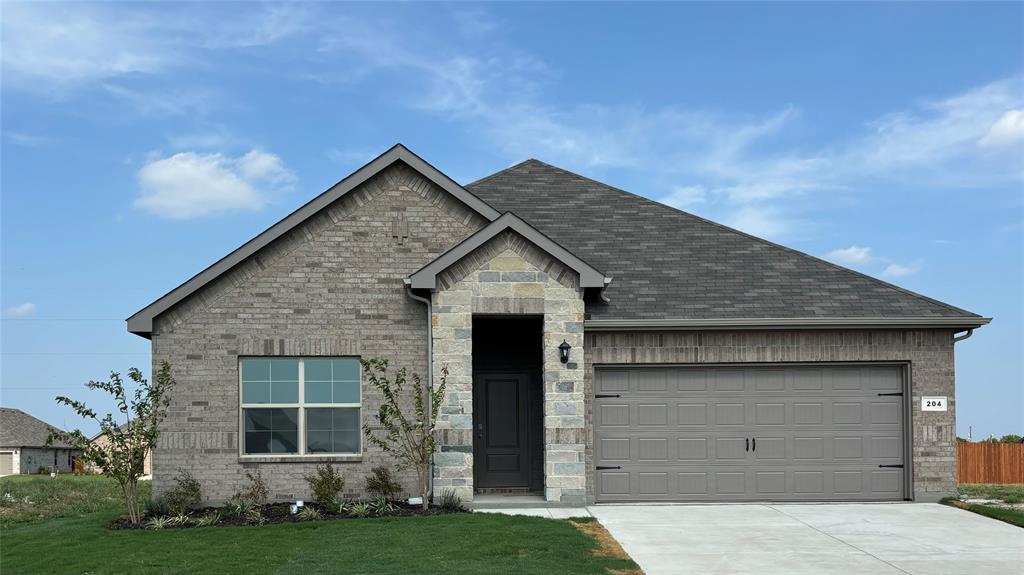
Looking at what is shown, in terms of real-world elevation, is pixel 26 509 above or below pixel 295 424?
below

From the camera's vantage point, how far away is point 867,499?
16516 mm

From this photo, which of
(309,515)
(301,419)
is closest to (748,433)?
(309,515)

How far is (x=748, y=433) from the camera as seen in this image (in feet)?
53.9

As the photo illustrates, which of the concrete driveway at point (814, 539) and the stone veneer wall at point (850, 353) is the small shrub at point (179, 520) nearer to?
the concrete driveway at point (814, 539)

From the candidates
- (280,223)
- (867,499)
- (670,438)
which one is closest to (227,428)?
(280,223)

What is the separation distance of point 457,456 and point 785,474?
539cm

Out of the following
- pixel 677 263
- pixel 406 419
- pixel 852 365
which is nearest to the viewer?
pixel 406 419

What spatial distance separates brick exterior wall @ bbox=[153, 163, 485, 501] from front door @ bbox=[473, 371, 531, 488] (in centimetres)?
189

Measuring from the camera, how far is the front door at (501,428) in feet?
58.2

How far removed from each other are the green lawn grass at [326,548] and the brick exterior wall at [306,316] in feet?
6.05

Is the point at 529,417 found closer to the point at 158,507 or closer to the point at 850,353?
the point at 850,353

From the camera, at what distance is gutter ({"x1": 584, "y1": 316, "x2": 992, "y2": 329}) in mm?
16016

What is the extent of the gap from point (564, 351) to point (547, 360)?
324 millimetres

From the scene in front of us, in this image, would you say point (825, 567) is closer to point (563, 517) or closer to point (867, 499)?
point (563, 517)
